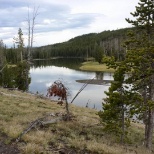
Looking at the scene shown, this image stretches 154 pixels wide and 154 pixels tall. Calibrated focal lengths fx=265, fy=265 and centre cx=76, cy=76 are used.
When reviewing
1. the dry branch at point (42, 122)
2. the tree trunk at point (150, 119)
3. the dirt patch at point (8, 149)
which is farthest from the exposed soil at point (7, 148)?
the tree trunk at point (150, 119)

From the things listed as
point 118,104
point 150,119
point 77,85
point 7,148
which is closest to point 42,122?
point 7,148

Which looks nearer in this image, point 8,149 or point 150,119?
point 8,149

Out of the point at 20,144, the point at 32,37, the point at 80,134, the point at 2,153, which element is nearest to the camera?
the point at 2,153

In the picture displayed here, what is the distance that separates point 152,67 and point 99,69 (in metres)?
88.3

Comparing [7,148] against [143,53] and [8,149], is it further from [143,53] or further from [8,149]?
[143,53]

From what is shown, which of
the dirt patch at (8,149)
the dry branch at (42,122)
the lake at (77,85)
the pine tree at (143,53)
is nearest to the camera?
the dirt patch at (8,149)

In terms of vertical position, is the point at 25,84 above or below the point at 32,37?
below

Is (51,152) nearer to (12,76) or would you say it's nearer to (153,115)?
(153,115)

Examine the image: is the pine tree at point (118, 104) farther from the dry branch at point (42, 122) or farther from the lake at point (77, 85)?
the lake at point (77, 85)

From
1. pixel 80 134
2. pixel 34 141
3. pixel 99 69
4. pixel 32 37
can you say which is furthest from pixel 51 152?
pixel 99 69

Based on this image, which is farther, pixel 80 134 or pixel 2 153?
pixel 80 134

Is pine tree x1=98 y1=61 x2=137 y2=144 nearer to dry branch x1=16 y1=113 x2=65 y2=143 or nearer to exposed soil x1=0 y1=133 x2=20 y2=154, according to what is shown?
dry branch x1=16 y1=113 x2=65 y2=143

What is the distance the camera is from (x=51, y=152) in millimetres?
9602

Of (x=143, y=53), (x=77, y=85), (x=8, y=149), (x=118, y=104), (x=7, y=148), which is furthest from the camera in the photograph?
(x=77, y=85)
